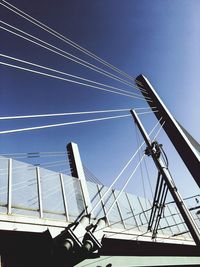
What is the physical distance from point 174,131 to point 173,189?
89.3 inches

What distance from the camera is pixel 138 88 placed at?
10414 mm

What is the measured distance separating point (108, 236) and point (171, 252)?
5.02 metres

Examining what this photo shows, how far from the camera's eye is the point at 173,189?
667cm

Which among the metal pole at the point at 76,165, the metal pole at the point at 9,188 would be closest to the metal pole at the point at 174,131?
the metal pole at the point at 76,165

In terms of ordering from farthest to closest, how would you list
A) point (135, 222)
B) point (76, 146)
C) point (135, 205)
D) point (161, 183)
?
point (76, 146)
point (135, 205)
point (135, 222)
point (161, 183)

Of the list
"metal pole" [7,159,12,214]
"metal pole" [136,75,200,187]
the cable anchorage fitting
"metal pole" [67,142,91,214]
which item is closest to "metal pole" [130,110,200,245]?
the cable anchorage fitting

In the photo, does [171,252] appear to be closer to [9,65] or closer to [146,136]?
[146,136]

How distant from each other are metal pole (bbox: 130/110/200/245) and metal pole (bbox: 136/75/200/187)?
73 centimetres

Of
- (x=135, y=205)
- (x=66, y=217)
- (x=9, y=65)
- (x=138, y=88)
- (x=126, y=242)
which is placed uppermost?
(x=138, y=88)

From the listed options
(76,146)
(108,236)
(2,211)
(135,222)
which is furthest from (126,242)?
(76,146)

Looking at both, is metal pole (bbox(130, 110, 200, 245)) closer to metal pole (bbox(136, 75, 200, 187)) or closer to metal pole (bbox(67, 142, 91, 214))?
metal pole (bbox(136, 75, 200, 187))

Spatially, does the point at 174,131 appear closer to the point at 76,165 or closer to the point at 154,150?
the point at 154,150

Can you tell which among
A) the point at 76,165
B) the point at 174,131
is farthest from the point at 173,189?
the point at 76,165

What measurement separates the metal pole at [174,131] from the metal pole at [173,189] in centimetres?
73
